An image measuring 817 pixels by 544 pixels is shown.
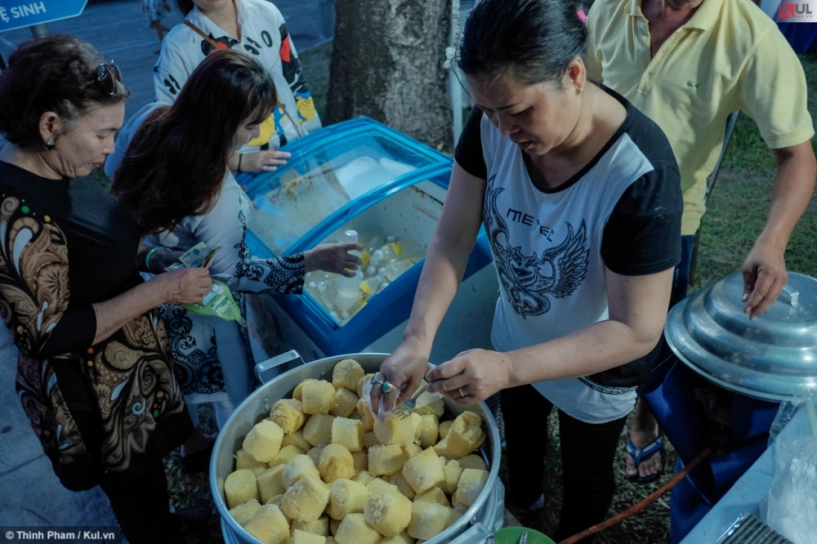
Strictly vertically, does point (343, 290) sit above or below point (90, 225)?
below

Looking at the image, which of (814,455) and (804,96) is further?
(804,96)

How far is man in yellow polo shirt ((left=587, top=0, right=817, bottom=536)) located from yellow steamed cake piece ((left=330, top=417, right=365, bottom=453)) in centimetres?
113

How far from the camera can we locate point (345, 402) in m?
1.62

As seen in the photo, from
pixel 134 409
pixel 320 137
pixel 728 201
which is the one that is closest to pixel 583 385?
pixel 134 409

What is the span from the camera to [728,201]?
4809 mm

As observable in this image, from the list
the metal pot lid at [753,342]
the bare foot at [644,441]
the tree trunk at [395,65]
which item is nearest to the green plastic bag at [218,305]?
the metal pot lid at [753,342]

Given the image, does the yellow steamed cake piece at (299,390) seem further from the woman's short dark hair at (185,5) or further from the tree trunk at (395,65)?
the tree trunk at (395,65)

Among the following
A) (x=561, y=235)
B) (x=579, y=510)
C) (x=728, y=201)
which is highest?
(x=561, y=235)

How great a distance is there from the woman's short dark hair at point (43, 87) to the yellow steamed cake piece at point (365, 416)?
108cm

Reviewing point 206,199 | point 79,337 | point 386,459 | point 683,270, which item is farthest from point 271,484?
point 683,270

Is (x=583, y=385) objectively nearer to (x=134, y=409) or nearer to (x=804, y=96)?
(x=804, y=96)

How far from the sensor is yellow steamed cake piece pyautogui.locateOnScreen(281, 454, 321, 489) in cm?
144

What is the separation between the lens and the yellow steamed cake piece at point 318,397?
1596 millimetres

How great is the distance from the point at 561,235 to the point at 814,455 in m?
0.66
